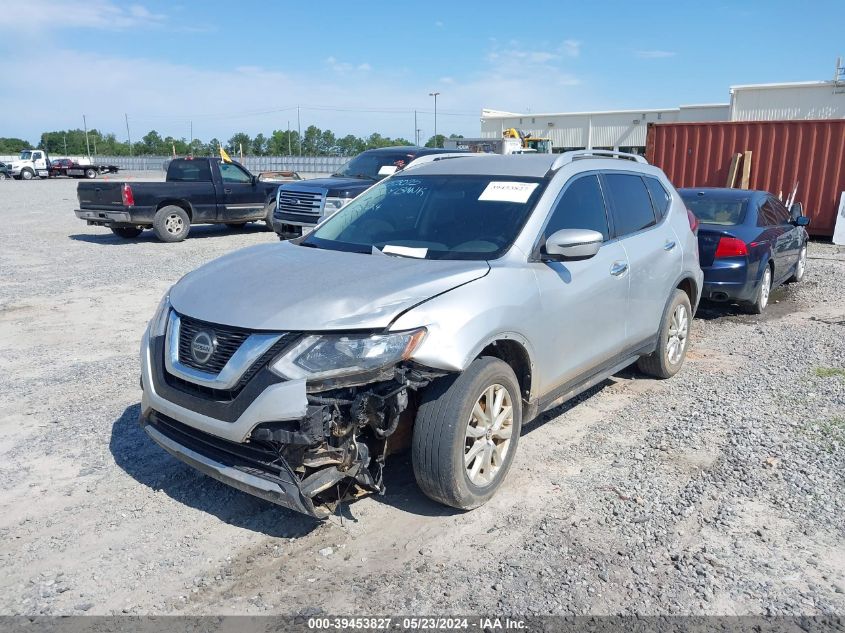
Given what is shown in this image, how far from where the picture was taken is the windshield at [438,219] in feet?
14.0

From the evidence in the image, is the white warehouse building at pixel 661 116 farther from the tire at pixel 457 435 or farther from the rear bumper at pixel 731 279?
the tire at pixel 457 435

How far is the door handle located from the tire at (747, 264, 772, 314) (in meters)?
4.48

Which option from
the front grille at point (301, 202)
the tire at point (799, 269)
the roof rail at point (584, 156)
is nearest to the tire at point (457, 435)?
the roof rail at point (584, 156)

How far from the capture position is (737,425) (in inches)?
201

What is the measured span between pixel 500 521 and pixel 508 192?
2075mm

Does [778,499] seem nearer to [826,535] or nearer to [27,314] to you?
[826,535]

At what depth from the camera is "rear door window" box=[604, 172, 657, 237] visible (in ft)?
17.0

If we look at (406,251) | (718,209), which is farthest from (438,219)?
(718,209)

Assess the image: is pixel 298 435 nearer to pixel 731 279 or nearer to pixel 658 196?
pixel 658 196

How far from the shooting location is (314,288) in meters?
3.58

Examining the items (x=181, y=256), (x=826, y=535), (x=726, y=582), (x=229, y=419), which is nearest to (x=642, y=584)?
(x=726, y=582)

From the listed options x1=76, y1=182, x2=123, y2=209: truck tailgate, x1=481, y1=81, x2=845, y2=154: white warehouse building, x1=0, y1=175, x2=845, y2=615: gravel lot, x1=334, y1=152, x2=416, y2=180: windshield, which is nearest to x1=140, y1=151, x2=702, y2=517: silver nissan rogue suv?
x1=0, y1=175, x2=845, y2=615: gravel lot

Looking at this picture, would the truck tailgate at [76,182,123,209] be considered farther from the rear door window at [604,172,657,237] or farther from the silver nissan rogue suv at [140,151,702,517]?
the rear door window at [604,172,657,237]

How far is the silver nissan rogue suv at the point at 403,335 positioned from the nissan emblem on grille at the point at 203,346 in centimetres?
1
